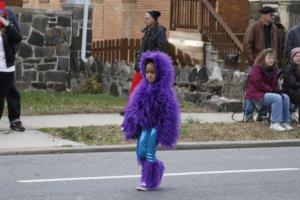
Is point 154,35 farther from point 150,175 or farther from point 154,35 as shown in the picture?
point 150,175

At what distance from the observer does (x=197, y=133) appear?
12.8 meters

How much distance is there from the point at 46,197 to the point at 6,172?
5.21 feet

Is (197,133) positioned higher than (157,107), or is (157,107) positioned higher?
(157,107)

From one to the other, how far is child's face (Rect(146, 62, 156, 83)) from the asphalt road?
118cm

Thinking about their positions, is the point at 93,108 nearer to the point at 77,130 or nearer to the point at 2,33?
the point at 77,130

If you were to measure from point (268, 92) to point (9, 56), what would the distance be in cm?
442

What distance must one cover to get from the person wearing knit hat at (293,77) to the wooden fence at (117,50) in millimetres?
5994

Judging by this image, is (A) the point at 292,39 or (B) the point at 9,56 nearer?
(B) the point at 9,56

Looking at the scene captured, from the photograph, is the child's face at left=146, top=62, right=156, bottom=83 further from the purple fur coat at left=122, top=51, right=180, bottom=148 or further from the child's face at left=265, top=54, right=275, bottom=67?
the child's face at left=265, top=54, right=275, bottom=67

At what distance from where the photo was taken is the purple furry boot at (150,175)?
8.59 m

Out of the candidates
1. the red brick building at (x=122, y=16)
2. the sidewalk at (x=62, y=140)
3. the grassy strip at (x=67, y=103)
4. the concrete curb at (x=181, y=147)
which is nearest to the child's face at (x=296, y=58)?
the sidewalk at (x=62, y=140)

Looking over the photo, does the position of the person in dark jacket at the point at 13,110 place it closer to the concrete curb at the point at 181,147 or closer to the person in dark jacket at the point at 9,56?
the person in dark jacket at the point at 9,56

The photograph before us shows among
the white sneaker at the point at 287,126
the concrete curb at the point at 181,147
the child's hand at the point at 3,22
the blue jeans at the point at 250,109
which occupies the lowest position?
the concrete curb at the point at 181,147

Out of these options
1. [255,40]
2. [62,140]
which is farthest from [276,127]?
[62,140]
